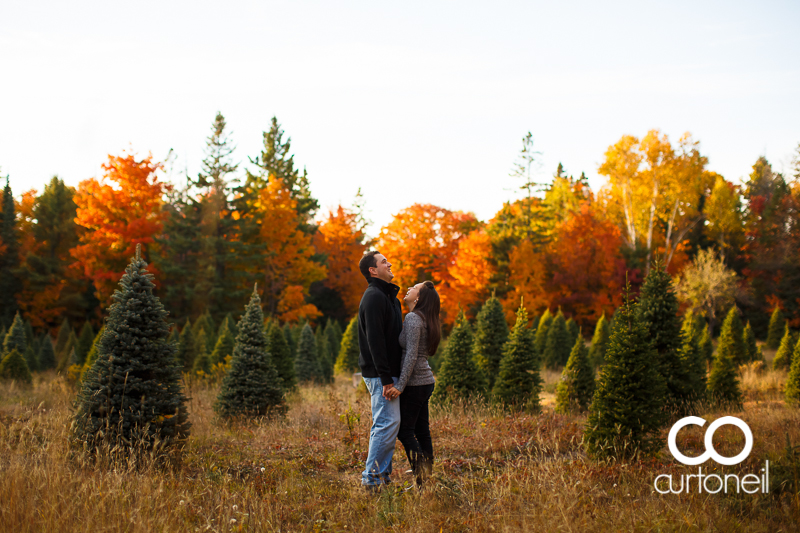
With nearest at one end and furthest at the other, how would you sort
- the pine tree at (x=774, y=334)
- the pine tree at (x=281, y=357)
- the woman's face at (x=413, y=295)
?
the woman's face at (x=413, y=295)
the pine tree at (x=281, y=357)
the pine tree at (x=774, y=334)

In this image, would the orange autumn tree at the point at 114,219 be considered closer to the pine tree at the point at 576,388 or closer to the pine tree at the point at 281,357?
the pine tree at the point at 281,357

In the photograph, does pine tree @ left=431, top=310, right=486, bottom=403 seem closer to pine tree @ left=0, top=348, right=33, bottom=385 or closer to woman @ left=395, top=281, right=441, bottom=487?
woman @ left=395, top=281, right=441, bottom=487

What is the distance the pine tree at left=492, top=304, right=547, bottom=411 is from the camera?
900cm

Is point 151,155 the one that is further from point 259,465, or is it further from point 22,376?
point 259,465

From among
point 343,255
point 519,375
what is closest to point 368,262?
point 519,375

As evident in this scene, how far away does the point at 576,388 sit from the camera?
9.48m

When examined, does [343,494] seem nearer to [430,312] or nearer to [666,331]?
[430,312]

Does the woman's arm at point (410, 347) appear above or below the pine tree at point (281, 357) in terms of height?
above

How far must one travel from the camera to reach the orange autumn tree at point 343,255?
36812 millimetres

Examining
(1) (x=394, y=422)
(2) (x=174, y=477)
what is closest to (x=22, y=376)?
(2) (x=174, y=477)

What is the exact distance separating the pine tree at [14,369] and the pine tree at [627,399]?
12.8 m

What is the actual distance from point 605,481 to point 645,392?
50.2 inches

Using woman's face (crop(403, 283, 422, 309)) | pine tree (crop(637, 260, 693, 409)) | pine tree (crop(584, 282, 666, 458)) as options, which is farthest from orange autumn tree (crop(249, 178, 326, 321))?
woman's face (crop(403, 283, 422, 309))

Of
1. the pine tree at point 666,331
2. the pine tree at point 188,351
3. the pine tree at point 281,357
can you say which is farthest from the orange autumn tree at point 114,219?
the pine tree at point 666,331
